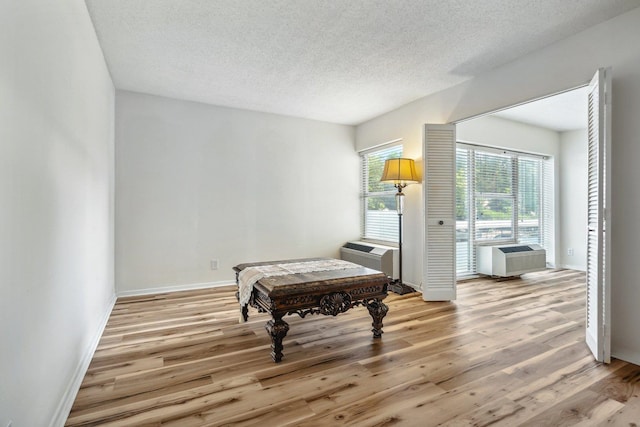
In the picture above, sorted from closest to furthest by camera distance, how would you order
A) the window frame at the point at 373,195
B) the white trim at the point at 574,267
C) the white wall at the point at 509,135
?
the window frame at the point at 373,195
the white wall at the point at 509,135
the white trim at the point at 574,267

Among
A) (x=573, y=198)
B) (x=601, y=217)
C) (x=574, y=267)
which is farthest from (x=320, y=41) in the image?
(x=574, y=267)

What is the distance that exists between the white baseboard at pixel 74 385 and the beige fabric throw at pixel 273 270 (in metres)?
1.09

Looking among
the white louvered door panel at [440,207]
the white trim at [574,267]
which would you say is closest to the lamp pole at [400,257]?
the white louvered door panel at [440,207]

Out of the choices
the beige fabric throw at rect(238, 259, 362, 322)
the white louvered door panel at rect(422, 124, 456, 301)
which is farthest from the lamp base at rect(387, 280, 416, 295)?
the beige fabric throw at rect(238, 259, 362, 322)

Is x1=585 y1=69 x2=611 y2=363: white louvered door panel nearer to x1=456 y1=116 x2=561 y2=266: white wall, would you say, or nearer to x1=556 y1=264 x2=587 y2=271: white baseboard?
x1=456 y1=116 x2=561 y2=266: white wall

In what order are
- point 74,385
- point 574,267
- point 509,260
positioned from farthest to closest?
point 574,267
point 509,260
point 74,385

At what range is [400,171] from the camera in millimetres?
3881

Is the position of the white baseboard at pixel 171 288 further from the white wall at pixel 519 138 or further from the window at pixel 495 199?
the white wall at pixel 519 138

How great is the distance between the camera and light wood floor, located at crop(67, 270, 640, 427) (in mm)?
1656

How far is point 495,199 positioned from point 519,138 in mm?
1095

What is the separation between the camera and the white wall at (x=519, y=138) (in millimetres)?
4787

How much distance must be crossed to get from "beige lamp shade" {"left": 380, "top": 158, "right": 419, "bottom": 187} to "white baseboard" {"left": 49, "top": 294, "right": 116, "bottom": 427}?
10.7 ft

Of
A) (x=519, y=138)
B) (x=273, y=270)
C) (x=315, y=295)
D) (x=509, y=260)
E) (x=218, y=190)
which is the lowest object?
(x=509, y=260)

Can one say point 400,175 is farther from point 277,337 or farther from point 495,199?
point 277,337
